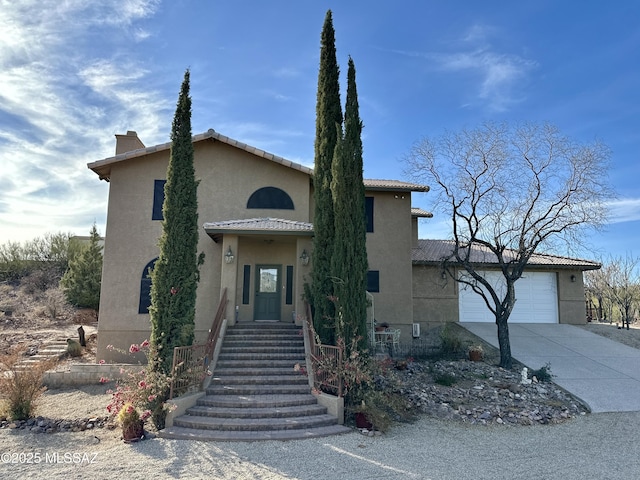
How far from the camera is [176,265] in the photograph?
938cm

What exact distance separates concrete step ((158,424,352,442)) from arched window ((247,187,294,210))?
8.17 m

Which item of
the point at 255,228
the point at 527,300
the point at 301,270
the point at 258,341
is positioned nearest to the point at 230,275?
the point at 255,228

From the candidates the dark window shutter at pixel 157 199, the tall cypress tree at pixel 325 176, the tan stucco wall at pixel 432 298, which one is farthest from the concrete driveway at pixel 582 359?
the dark window shutter at pixel 157 199

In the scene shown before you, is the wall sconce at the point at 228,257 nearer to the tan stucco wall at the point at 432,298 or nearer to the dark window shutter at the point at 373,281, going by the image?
the dark window shutter at the point at 373,281

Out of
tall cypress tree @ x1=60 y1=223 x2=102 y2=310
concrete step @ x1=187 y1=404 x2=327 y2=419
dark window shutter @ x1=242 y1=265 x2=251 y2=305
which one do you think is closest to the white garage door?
dark window shutter @ x1=242 y1=265 x2=251 y2=305

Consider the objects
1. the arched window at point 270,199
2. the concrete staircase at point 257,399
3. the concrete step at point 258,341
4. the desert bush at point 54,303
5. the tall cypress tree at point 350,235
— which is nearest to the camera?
the concrete staircase at point 257,399

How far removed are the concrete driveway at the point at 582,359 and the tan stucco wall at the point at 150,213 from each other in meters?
8.03

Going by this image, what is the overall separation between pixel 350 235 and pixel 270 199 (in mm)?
5460

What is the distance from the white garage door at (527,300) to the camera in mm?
17906

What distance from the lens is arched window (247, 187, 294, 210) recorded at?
1430 centimetres

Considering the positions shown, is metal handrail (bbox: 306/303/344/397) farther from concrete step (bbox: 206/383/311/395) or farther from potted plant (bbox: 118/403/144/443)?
potted plant (bbox: 118/403/144/443)

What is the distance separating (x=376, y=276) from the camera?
603 inches

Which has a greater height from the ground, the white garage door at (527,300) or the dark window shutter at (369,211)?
the dark window shutter at (369,211)

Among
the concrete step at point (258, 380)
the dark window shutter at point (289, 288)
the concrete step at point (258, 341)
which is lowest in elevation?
the concrete step at point (258, 380)
